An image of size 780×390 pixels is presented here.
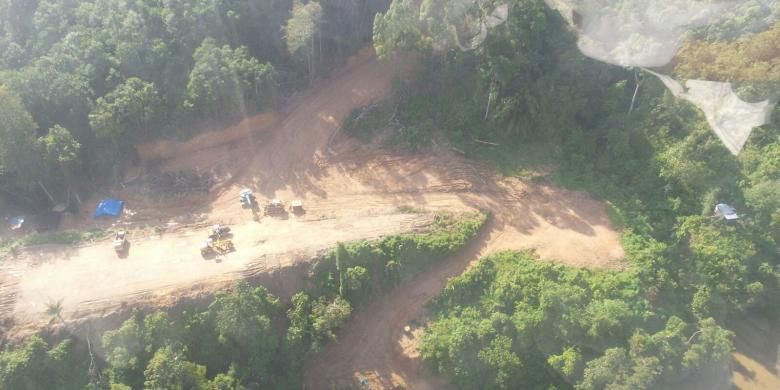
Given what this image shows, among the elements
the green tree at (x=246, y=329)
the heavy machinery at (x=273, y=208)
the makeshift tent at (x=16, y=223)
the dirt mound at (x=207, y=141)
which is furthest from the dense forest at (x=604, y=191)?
the makeshift tent at (x=16, y=223)

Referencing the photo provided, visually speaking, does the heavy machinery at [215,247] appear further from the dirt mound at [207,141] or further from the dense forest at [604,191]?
the dense forest at [604,191]

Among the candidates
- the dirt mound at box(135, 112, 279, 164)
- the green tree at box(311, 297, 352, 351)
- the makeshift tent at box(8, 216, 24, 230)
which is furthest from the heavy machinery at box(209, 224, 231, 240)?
the makeshift tent at box(8, 216, 24, 230)

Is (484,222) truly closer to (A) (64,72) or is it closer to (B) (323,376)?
(B) (323,376)

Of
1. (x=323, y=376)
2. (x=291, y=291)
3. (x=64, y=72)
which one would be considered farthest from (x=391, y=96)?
(x=64, y=72)

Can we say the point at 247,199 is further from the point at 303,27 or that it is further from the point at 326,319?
the point at 303,27

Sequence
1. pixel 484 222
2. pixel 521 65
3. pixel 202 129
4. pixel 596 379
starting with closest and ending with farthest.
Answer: pixel 596 379
pixel 484 222
pixel 521 65
pixel 202 129

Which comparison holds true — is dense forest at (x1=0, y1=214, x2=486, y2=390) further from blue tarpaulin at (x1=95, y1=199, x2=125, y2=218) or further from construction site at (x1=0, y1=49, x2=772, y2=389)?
blue tarpaulin at (x1=95, y1=199, x2=125, y2=218)
